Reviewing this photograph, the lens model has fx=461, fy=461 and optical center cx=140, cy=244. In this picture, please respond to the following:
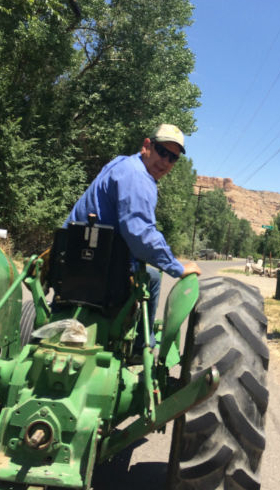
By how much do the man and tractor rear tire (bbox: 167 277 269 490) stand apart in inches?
17.6

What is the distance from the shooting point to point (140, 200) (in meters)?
2.79

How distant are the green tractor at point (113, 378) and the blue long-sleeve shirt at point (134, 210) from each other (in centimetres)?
12

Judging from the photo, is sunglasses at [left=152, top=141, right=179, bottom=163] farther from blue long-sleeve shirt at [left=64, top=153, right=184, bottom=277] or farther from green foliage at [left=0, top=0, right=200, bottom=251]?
green foliage at [left=0, top=0, right=200, bottom=251]

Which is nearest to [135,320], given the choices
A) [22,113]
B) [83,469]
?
[83,469]

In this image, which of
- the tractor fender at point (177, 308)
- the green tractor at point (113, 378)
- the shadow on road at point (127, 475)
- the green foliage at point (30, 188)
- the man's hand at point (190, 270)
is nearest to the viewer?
the green tractor at point (113, 378)

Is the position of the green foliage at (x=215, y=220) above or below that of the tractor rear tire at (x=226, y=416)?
above

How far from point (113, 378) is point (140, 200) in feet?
3.43

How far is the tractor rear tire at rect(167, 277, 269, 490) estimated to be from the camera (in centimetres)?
238

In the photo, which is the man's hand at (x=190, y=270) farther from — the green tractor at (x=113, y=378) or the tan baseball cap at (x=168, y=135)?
the tan baseball cap at (x=168, y=135)

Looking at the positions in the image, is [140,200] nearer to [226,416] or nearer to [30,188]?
[226,416]

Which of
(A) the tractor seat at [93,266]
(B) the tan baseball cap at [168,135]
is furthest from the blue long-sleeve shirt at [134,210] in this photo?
(B) the tan baseball cap at [168,135]

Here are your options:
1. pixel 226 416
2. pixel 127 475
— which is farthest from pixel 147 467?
pixel 226 416

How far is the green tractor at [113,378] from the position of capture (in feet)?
7.09

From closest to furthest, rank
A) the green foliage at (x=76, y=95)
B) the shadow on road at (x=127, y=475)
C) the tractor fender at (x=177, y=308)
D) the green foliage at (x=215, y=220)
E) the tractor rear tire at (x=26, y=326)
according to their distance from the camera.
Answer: the tractor fender at (x=177, y=308) → the shadow on road at (x=127, y=475) → the tractor rear tire at (x=26, y=326) → the green foliage at (x=76, y=95) → the green foliage at (x=215, y=220)
